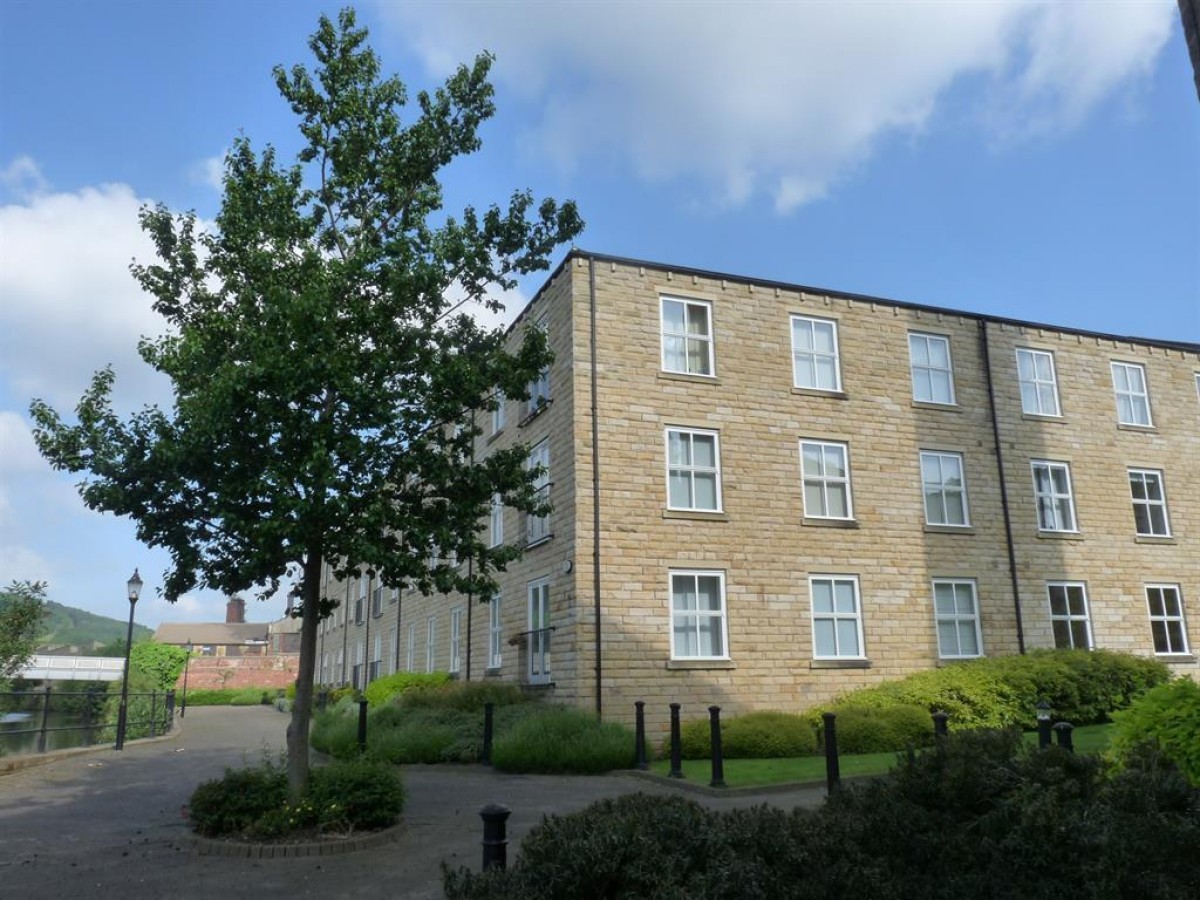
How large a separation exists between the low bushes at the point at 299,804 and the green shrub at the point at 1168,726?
6773mm

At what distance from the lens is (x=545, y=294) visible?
2052cm

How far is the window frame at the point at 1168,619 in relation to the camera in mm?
22125

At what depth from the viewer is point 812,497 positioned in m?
19.8

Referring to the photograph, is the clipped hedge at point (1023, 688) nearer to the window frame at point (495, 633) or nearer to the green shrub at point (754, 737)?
the green shrub at point (754, 737)

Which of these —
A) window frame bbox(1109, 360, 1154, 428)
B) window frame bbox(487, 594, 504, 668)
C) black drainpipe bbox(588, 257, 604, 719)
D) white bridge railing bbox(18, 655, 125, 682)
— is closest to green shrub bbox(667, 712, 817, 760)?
black drainpipe bbox(588, 257, 604, 719)

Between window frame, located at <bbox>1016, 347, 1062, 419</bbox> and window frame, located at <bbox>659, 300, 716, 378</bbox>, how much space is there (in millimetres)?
8539

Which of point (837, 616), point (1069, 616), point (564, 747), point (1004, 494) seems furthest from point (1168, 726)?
point (1069, 616)

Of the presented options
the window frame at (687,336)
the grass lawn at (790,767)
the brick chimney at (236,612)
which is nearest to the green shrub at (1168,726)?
the grass lawn at (790,767)

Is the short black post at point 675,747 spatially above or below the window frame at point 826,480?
below

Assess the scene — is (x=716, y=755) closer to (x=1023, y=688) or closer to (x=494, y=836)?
(x=494, y=836)

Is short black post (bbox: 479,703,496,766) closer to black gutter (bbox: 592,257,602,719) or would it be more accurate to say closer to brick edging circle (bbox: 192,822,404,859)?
black gutter (bbox: 592,257,602,719)

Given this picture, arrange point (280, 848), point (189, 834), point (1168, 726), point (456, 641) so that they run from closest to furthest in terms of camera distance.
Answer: point (1168, 726) → point (280, 848) → point (189, 834) → point (456, 641)

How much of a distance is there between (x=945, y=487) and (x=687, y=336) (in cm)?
710

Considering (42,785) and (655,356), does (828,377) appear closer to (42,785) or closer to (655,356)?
(655,356)
